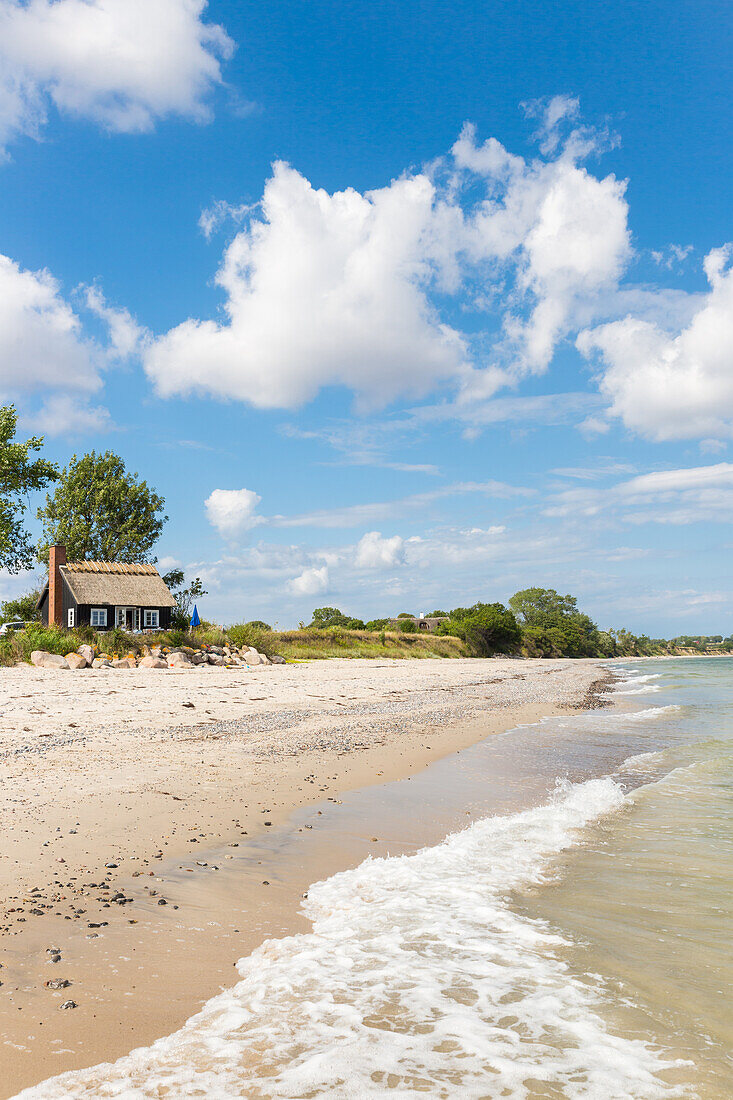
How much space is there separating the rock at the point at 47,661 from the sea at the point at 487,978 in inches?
804

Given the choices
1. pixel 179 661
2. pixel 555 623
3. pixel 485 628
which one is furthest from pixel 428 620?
pixel 179 661

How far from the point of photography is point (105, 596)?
39.3 meters

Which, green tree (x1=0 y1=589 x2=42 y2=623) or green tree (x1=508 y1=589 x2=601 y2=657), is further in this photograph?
green tree (x1=508 y1=589 x2=601 y2=657)

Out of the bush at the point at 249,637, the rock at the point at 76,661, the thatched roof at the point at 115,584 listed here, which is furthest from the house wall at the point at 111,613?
the rock at the point at 76,661

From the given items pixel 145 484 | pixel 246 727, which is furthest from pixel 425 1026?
pixel 145 484

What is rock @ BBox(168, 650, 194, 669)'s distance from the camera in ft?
91.6

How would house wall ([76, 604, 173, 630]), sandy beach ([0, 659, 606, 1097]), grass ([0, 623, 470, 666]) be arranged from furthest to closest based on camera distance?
1. house wall ([76, 604, 173, 630])
2. grass ([0, 623, 470, 666])
3. sandy beach ([0, 659, 606, 1097])

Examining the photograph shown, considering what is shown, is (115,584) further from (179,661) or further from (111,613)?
(179,661)

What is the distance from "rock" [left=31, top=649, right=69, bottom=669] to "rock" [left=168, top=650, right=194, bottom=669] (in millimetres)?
4264

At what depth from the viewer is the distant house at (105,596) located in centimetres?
3884

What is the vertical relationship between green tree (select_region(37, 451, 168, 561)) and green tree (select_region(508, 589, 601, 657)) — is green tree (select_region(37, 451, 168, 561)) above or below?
above

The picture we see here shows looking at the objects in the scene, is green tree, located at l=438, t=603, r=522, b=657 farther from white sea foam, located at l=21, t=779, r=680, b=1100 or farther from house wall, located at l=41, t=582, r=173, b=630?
white sea foam, located at l=21, t=779, r=680, b=1100

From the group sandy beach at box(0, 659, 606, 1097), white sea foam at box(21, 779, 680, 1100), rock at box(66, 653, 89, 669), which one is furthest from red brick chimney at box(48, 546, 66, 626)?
white sea foam at box(21, 779, 680, 1100)

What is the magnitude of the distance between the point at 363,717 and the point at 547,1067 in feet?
41.5
